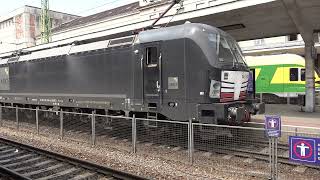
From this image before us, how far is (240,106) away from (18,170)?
6.24 m

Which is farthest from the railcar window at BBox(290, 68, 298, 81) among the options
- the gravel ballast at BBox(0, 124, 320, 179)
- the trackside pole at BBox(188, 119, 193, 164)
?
the trackside pole at BBox(188, 119, 193, 164)

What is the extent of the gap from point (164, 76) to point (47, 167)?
14.0 feet

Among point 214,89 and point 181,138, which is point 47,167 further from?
point 214,89

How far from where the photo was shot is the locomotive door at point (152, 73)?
12.5 metres

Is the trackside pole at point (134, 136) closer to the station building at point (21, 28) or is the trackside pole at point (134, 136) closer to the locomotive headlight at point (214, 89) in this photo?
the locomotive headlight at point (214, 89)

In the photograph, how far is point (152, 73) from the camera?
1267 centimetres

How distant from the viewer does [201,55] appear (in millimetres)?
11555

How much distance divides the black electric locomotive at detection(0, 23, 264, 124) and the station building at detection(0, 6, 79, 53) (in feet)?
186

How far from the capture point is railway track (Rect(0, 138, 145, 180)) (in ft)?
30.3

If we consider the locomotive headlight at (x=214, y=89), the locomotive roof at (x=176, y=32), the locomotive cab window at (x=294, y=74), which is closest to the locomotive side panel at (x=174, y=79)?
the locomotive roof at (x=176, y=32)

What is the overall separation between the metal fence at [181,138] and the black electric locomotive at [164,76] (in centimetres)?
100

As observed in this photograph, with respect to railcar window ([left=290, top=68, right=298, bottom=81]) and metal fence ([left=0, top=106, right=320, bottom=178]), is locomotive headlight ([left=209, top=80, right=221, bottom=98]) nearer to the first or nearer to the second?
metal fence ([left=0, top=106, right=320, bottom=178])

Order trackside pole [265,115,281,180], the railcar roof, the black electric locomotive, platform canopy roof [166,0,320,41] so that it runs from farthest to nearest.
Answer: the railcar roof < platform canopy roof [166,0,320,41] < the black electric locomotive < trackside pole [265,115,281,180]

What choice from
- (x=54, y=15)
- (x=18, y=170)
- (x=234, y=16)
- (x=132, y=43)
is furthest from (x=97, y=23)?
(x=18, y=170)
